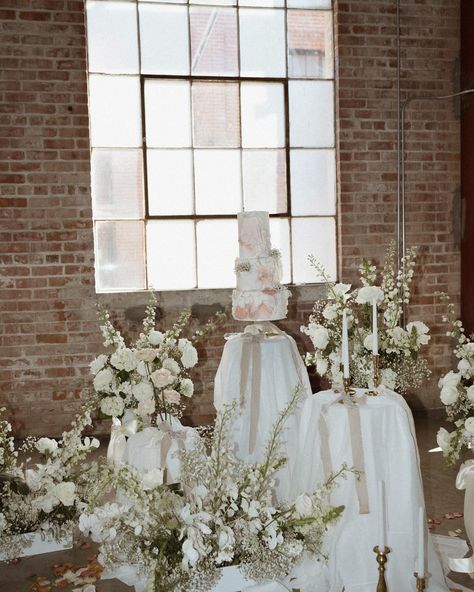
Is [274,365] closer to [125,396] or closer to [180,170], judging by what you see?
[125,396]

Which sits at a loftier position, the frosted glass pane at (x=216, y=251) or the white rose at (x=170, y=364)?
the frosted glass pane at (x=216, y=251)

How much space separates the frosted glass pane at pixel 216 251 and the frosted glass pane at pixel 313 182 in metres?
0.56

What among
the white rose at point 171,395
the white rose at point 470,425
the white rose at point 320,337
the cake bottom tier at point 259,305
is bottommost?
the white rose at point 470,425

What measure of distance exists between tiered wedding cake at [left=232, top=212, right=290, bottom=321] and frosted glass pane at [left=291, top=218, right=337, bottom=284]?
1.82 metres

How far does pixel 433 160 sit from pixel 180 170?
200 centimetres

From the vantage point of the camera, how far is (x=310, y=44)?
555cm

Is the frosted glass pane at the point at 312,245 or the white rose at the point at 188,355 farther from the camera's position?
the frosted glass pane at the point at 312,245

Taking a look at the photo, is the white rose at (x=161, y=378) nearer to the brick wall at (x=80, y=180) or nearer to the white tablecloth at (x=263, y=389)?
the white tablecloth at (x=263, y=389)

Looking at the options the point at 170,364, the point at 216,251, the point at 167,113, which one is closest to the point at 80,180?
the point at 167,113

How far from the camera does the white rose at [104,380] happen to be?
10.6 ft

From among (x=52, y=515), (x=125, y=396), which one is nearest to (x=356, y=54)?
(x=125, y=396)

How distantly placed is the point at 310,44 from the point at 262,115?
67cm

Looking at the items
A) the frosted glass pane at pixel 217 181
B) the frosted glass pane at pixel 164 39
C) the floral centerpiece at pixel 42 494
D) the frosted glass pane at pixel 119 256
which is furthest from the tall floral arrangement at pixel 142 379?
the frosted glass pane at pixel 164 39

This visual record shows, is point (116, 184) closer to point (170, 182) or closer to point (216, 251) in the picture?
point (170, 182)
